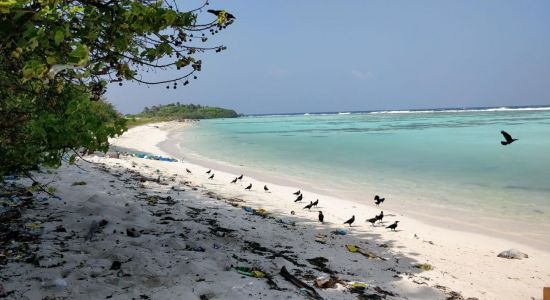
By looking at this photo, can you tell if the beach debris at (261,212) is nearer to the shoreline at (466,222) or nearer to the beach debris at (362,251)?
the beach debris at (362,251)

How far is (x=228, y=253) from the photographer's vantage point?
609 cm

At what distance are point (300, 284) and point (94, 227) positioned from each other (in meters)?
3.33

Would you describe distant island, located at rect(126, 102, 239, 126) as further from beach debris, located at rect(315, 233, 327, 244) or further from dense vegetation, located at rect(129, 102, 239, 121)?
beach debris, located at rect(315, 233, 327, 244)

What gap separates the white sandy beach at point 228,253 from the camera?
4.66 m

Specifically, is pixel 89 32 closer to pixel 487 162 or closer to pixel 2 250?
pixel 2 250

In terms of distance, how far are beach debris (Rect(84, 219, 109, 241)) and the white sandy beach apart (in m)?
0.07

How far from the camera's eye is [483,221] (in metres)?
10.7

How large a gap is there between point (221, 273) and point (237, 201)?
6482mm

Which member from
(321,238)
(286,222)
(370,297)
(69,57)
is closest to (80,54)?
(69,57)

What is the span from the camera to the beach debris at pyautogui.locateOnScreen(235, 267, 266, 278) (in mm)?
5237

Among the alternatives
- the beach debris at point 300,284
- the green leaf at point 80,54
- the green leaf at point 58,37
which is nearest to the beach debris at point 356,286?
the beach debris at point 300,284

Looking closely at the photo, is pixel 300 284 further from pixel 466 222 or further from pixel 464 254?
pixel 466 222

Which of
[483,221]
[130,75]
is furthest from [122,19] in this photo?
[483,221]

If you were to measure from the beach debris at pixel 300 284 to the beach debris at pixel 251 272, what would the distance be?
0.29 meters
